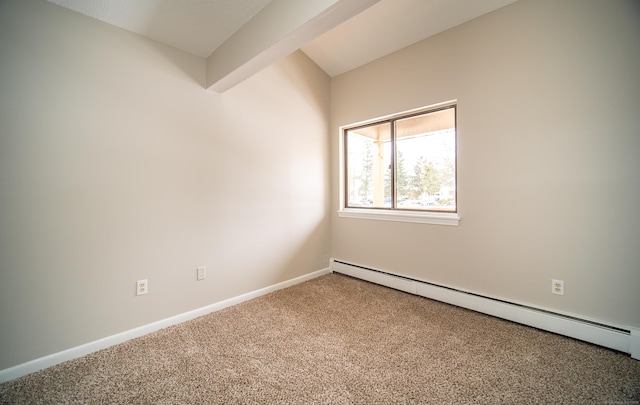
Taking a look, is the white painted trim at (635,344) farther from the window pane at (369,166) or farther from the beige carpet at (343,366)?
the window pane at (369,166)

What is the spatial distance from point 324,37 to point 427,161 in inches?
71.9

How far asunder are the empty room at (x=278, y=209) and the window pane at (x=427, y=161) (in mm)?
23

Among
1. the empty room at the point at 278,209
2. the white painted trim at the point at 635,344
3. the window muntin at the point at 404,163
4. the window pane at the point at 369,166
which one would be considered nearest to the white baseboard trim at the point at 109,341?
the empty room at the point at 278,209

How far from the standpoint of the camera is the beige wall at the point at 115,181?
5.27ft

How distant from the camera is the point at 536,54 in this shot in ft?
6.87

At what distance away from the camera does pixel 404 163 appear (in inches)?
122

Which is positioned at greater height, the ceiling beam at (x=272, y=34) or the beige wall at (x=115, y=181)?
the ceiling beam at (x=272, y=34)

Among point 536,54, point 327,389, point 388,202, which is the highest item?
point 536,54

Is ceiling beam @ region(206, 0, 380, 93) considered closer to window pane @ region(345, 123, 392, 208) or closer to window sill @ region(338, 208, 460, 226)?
window pane @ region(345, 123, 392, 208)

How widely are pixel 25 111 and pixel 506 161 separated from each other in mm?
3509

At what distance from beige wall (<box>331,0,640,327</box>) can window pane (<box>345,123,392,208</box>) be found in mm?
575

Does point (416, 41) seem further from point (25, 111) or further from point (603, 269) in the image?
point (25, 111)

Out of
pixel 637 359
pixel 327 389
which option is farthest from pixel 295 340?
pixel 637 359

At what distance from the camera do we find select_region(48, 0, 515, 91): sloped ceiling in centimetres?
156
